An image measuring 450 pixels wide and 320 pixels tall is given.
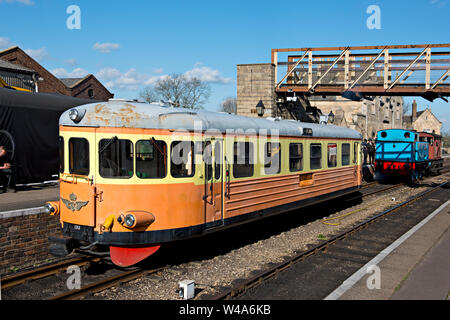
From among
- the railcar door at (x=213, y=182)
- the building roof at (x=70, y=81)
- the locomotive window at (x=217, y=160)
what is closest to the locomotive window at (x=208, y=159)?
the railcar door at (x=213, y=182)

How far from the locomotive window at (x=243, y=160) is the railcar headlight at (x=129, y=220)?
2638 millimetres

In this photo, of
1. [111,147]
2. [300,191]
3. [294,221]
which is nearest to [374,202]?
[294,221]

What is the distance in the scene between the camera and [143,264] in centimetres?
831

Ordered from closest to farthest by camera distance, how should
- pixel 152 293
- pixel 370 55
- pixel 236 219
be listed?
pixel 152 293 → pixel 236 219 → pixel 370 55

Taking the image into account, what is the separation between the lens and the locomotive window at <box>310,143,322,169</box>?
1216 centimetres

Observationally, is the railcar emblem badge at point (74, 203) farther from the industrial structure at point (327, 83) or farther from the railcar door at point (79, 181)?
the industrial structure at point (327, 83)

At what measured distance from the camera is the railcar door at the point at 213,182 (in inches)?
320

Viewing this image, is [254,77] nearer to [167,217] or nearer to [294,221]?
[294,221]

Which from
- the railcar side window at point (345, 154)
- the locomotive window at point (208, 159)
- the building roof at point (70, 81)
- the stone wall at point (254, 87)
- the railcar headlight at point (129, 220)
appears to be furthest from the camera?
the building roof at point (70, 81)

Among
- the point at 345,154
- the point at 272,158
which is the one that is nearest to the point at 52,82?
the point at 345,154

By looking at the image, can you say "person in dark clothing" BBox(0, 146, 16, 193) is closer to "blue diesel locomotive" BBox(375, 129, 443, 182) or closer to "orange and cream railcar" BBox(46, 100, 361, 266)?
"orange and cream railcar" BBox(46, 100, 361, 266)

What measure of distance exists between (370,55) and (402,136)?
5.88 meters

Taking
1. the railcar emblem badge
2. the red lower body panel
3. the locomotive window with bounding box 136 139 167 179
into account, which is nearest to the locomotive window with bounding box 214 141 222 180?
the locomotive window with bounding box 136 139 167 179

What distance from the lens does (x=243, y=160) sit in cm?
912
